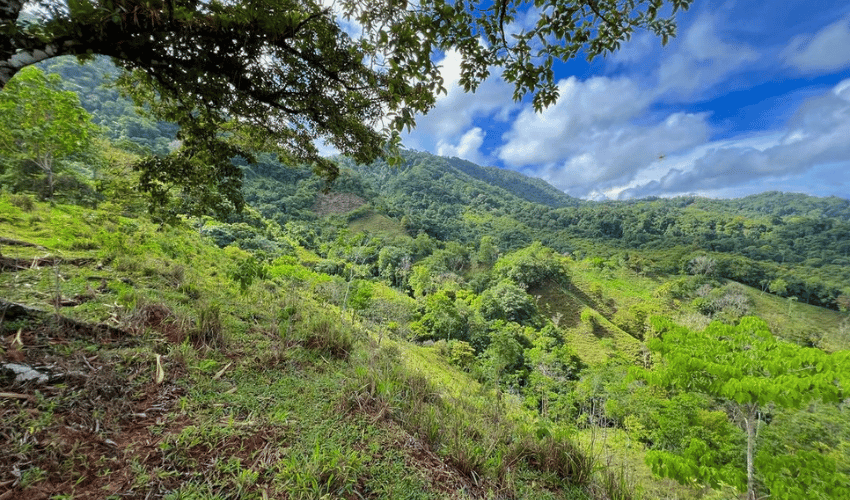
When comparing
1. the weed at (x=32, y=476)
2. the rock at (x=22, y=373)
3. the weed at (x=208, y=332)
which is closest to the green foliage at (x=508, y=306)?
the weed at (x=208, y=332)

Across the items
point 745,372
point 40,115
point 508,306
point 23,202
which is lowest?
point 508,306

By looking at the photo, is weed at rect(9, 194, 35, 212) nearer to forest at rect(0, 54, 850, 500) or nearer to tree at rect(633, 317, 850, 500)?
forest at rect(0, 54, 850, 500)

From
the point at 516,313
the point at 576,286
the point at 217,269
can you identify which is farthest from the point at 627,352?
the point at 217,269

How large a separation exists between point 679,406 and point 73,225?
21.1m

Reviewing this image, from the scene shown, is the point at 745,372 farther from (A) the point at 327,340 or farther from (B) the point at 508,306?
(B) the point at 508,306

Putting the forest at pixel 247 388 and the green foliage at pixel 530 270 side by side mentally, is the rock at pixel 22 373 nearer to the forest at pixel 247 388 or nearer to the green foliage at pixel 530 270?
the forest at pixel 247 388

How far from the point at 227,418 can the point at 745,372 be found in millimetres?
7121

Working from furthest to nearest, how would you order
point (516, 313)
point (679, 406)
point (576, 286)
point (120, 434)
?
point (576, 286) < point (516, 313) < point (679, 406) < point (120, 434)

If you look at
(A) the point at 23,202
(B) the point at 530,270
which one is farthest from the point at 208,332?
(B) the point at 530,270

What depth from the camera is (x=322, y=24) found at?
3.56 meters

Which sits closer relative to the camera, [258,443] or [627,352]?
[258,443]

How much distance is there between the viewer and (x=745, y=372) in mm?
5117

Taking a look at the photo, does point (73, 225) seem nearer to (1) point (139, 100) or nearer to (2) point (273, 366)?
(1) point (139, 100)

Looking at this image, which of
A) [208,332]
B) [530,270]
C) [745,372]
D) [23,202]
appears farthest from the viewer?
[530,270]
